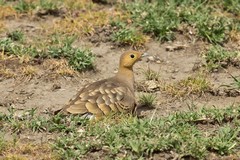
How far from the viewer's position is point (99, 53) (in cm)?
1150

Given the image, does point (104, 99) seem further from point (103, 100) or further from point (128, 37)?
point (128, 37)

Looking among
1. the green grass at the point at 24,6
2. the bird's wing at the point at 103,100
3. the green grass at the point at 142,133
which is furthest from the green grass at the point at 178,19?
the green grass at the point at 142,133

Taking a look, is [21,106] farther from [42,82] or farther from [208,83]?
[208,83]

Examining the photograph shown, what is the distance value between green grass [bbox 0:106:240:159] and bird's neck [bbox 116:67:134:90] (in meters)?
1.11

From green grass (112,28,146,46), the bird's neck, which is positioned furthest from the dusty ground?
the bird's neck

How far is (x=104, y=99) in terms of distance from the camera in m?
9.23

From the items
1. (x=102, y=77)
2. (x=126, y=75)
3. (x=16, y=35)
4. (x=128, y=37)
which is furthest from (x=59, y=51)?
(x=126, y=75)

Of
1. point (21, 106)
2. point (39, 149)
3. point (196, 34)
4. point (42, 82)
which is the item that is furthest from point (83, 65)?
point (39, 149)

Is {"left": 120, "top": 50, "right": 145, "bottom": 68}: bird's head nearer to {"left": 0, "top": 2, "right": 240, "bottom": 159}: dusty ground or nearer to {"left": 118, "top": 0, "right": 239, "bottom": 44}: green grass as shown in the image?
{"left": 0, "top": 2, "right": 240, "bottom": 159}: dusty ground

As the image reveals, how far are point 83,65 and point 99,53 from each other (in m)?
0.70

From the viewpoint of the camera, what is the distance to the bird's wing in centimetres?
904

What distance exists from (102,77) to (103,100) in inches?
68.3

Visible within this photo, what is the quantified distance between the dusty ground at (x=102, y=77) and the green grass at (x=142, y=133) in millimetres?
324

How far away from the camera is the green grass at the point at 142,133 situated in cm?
793
